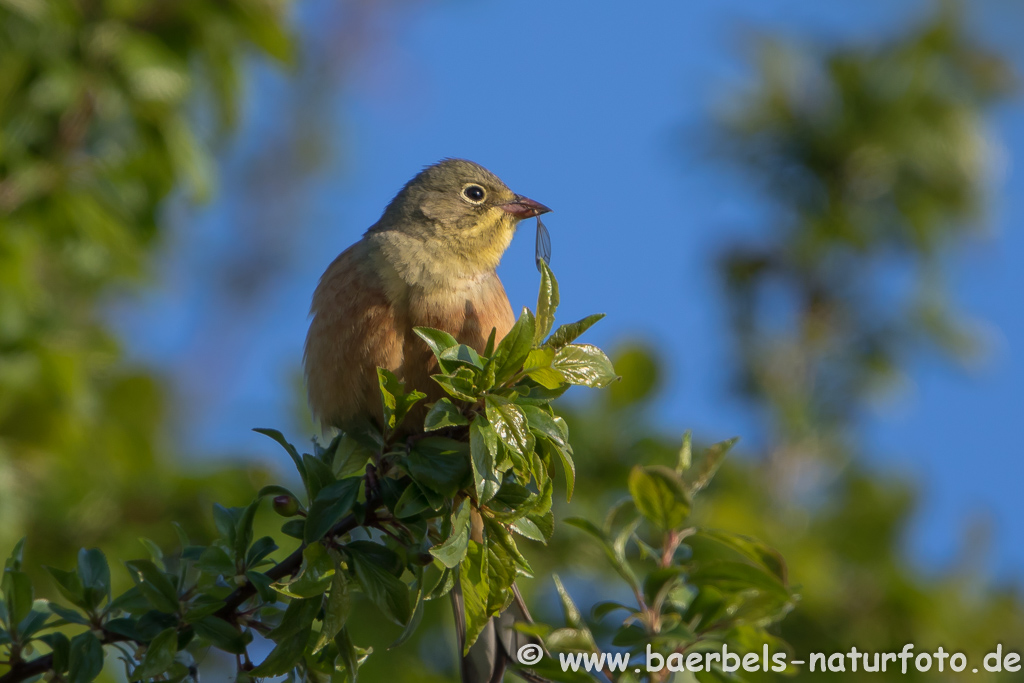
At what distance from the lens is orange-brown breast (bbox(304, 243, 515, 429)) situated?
141 inches

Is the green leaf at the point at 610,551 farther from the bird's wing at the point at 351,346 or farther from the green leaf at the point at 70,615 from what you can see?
the green leaf at the point at 70,615

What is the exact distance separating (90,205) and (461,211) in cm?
163

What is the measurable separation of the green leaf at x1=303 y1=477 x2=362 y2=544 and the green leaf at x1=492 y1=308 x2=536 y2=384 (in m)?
0.47

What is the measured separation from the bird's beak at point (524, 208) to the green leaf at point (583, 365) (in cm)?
178

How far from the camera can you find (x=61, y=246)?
4621 millimetres

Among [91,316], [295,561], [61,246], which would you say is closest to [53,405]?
[61,246]

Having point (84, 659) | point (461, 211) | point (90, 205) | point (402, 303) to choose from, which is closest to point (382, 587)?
point (84, 659)

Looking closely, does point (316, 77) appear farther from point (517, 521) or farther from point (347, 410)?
point (517, 521)

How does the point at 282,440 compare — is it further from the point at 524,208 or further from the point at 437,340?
the point at 524,208

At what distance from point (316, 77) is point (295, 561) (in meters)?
13.1

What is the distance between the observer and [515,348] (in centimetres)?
260

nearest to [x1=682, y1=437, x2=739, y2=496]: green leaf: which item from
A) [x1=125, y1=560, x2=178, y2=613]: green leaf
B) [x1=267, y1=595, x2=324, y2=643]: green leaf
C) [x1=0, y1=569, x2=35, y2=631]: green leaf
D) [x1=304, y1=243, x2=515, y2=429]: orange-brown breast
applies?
[x1=304, y1=243, x2=515, y2=429]: orange-brown breast

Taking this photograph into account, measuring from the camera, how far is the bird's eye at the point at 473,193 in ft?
14.7

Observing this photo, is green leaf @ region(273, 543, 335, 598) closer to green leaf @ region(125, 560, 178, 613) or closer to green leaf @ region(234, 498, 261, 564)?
green leaf @ region(234, 498, 261, 564)
